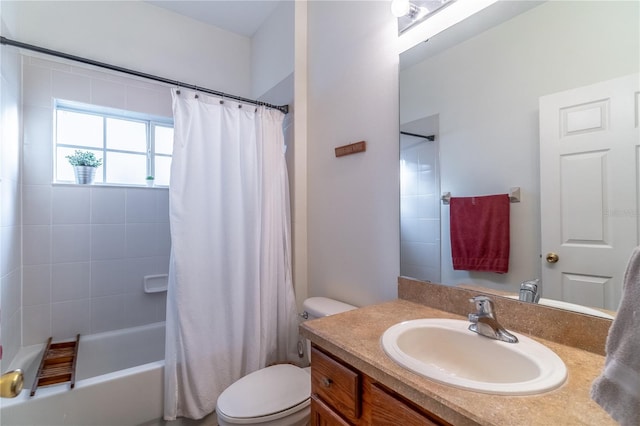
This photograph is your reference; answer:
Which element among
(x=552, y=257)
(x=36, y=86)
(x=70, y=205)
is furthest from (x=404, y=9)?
(x=70, y=205)

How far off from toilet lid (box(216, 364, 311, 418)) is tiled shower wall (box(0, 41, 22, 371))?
3.94 ft

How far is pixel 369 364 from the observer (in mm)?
710

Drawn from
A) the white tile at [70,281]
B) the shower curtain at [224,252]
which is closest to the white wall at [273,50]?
the shower curtain at [224,252]

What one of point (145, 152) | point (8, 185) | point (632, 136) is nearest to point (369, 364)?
point (632, 136)

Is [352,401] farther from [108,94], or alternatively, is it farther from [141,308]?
[108,94]

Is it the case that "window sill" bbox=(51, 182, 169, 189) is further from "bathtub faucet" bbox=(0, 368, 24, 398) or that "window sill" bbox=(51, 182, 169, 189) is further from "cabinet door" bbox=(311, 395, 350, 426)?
"cabinet door" bbox=(311, 395, 350, 426)

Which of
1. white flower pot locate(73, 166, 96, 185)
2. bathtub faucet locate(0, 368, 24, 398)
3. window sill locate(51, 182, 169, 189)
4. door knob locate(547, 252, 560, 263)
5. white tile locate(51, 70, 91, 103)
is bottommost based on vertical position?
bathtub faucet locate(0, 368, 24, 398)

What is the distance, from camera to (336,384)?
83 cm

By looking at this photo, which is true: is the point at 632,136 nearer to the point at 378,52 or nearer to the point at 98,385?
the point at 378,52

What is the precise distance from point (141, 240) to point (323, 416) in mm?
1987

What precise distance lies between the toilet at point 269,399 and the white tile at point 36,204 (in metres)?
1.70

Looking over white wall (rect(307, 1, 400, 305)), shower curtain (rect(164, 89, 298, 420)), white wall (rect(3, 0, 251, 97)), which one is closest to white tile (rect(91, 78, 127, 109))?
white wall (rect(3, 0, 251, 97))

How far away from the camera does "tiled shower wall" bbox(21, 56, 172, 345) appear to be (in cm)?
179

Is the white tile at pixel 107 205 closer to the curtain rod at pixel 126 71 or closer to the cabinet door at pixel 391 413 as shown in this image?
the curtain rod at pixel 126 71
